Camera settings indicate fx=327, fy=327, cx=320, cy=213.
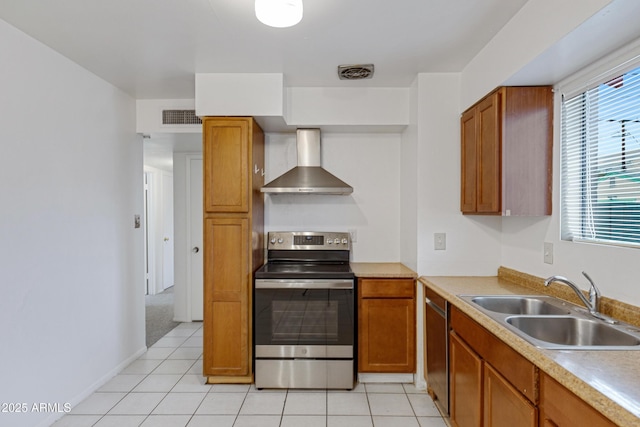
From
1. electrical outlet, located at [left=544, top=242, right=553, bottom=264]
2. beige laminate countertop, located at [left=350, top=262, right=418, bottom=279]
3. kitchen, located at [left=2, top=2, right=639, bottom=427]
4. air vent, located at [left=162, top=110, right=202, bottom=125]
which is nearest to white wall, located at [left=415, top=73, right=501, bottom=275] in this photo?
kitchen, located at [left=2, top=2, right=639, bottom=427]

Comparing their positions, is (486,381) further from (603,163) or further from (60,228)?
(60,228)

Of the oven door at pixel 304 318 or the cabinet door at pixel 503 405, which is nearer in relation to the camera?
the cabinet door at pixel 503 405

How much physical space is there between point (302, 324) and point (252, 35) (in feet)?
6.73

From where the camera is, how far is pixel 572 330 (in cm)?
156

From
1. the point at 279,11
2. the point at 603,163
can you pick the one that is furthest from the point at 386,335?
the point at 279,11

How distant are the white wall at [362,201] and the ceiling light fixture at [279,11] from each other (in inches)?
64.4

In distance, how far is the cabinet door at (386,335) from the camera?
8.42 ft

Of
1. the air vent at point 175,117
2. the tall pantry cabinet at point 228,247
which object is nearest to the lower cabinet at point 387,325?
the tall pantry cabinet at point 228,247

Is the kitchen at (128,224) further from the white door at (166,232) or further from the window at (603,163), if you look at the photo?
the white door at (166,232)

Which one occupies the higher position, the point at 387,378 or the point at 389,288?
the point at 389,288

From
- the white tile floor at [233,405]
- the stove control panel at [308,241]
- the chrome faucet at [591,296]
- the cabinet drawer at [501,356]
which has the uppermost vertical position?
the stove control panel at [308,241]

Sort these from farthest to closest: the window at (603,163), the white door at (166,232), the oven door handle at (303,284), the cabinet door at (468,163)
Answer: the white door at (166,232) → the oven door handle at (303,284) → the cabinet door at (468,163) → the window at (603,163)

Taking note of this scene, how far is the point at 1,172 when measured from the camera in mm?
1834

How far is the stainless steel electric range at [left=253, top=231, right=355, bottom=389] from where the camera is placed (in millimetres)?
2504
